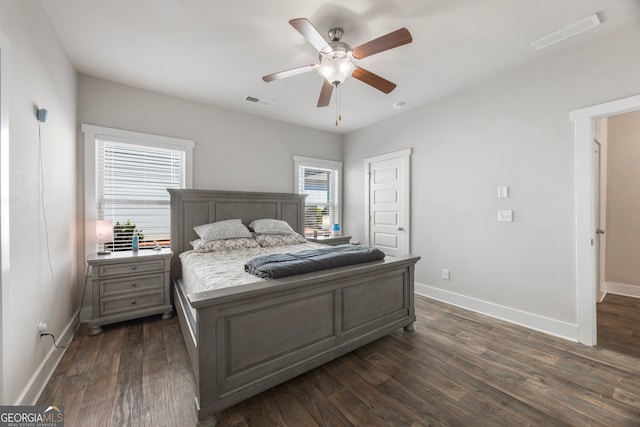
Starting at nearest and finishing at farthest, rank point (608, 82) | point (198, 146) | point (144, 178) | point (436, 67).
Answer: point (608, 82)
point (436, 67)
point (144, 178)
point (198, 146)

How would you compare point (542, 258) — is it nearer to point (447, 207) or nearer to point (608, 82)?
point (447, 207)

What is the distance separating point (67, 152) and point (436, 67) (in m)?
3.86

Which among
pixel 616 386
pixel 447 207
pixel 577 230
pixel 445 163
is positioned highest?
pixel 445 163

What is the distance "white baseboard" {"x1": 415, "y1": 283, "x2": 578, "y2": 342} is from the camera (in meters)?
2.51

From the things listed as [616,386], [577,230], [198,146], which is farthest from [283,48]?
[616,386]

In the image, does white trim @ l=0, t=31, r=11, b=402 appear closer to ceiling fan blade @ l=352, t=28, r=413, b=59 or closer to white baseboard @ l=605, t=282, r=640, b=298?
ceiling fan blade @ l=352, t=28, r=413, b=59

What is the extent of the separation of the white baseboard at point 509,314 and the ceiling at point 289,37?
2641 mm

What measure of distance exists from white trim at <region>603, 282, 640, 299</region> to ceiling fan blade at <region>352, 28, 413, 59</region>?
180 inches

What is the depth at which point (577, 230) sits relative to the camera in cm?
245

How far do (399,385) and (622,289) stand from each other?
4066 mm

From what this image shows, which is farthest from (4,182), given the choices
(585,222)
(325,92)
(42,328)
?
(585,222)

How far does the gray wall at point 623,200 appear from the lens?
11.4 ft

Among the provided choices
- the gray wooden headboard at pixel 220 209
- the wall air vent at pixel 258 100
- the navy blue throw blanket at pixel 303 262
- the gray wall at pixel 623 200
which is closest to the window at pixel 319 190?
the gray wooden headboard at pixel 220 209

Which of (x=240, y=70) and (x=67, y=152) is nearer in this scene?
(x=67, y=152)
